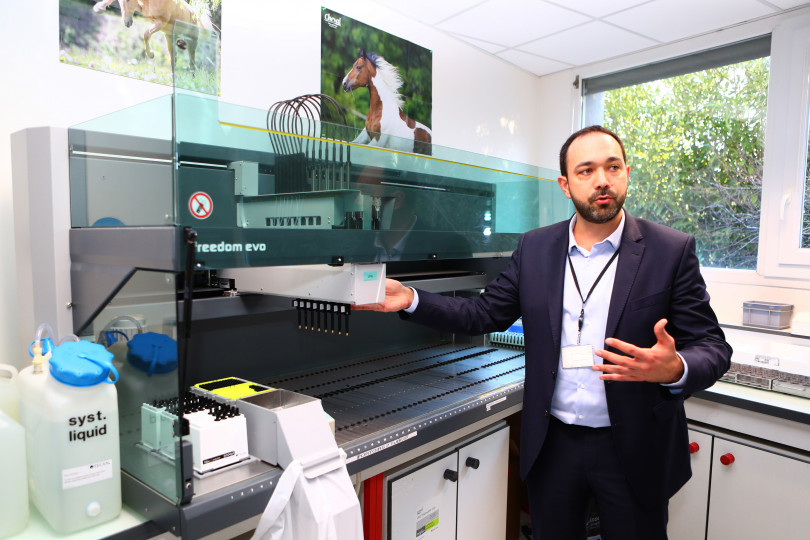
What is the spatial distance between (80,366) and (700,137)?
13.0ft

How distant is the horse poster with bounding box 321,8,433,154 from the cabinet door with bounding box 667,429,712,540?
2052 millimetres

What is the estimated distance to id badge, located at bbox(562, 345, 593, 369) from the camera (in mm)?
1722

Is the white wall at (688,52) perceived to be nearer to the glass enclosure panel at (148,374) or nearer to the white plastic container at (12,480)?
the glass enclosure panel at (148,374)

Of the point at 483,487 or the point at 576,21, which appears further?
the point at 576,21

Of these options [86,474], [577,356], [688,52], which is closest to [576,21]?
[688,52]

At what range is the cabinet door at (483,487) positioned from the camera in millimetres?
2174

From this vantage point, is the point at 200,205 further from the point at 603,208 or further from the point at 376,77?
the point at 376,77

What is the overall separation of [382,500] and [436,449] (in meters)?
0.32

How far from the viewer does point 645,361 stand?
1472mm

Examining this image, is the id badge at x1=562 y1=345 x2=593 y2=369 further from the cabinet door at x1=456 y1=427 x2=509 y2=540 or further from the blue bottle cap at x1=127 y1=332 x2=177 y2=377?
the blue bottle cap at x1=127 y1=332 x2=177 y2=377

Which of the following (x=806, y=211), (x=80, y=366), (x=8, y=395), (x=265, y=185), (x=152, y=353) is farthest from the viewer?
(x=806, y=211)

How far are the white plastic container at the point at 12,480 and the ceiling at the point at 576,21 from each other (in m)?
2.66

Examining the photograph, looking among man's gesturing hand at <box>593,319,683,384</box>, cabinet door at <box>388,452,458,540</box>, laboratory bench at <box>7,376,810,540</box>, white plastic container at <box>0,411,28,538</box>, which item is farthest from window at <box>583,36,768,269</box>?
white plastic container at <box>0,411,28,538</box>

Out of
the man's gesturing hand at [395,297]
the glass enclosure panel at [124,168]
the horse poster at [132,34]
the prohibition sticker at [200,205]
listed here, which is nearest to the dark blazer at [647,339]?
the man's gesturing hand at [395,297]
